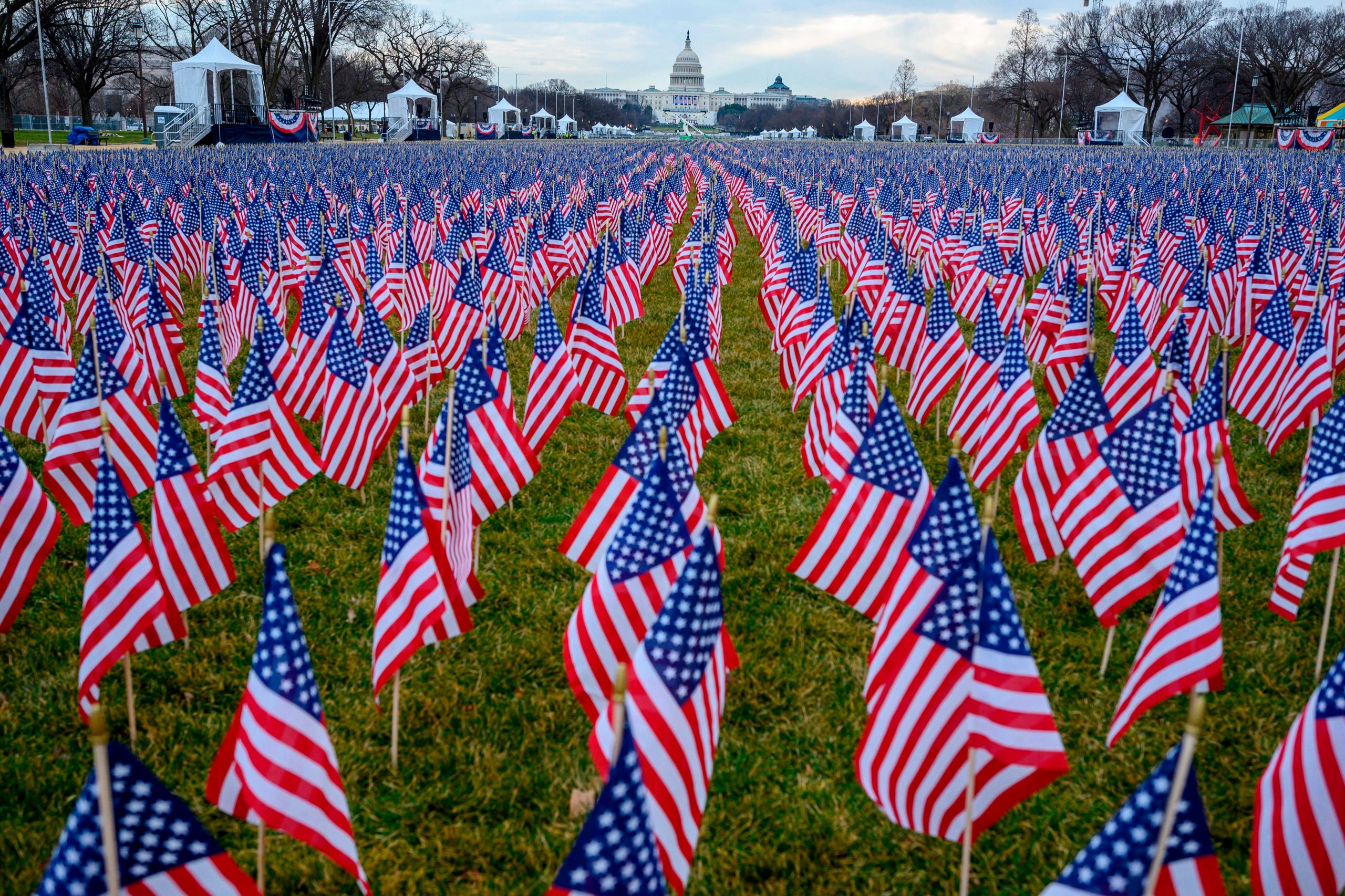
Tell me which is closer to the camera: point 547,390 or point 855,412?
point 855,412

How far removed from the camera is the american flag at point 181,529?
464cm

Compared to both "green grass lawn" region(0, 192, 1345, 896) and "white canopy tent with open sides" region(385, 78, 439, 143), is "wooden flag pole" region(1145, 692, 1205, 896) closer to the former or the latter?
"green grass lawn" region(0, 192, 1345, 896)

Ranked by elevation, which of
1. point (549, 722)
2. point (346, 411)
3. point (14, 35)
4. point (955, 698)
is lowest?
point (549, 722)

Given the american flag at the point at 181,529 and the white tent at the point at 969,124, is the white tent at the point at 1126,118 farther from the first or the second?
the american flag at the point at 181,529

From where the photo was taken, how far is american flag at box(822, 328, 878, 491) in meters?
5.82

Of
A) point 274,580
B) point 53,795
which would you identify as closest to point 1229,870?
point 274,580

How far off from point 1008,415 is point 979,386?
477mm

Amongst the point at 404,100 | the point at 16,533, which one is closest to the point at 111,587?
the point at 16,533

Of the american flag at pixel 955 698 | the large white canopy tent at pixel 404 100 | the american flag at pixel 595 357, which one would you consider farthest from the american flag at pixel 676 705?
the large white canopy tent at pixel 404 100

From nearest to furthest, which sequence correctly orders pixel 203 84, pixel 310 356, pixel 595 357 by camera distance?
pixel 310 356 < pixel 595 357 < pixel 203 84

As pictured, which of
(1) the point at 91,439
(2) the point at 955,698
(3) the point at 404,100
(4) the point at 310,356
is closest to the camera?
(2) the point at 955,698

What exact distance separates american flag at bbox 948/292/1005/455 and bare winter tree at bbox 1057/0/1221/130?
89.5 metres

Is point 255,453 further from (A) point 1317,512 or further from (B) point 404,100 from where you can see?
(B) point 404,100

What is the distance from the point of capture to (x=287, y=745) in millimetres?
2994
